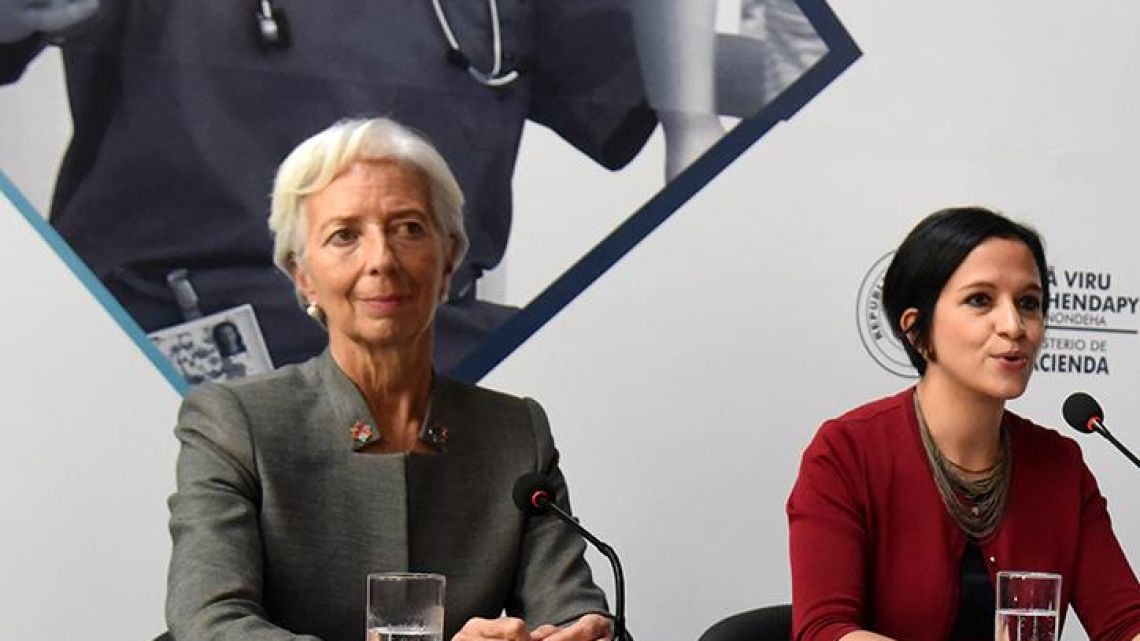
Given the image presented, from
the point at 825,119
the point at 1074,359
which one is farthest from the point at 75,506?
the point at 1074,359

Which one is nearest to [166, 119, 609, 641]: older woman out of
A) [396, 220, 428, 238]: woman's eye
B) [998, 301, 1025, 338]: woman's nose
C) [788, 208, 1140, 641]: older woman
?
[396, 220, 428, 238]: woman's eye

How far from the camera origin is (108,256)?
2764mm

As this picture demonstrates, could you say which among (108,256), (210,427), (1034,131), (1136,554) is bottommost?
(1136,554)

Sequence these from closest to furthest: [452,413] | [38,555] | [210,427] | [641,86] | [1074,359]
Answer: [210,427] → [452,413] → [38,555] → [641,86] → [1074,359]

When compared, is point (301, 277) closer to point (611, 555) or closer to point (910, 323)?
point (611, 555)

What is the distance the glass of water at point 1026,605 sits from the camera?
1934 mm

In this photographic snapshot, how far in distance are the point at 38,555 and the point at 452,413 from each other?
83cm

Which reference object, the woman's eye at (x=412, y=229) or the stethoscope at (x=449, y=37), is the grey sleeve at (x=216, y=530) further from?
the stethoscope at (x=449, y=37)

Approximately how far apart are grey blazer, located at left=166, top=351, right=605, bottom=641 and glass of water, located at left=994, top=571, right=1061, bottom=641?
55 centimetres

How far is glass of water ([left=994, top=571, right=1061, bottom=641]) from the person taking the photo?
6.34 ft

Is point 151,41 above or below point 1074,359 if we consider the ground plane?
above

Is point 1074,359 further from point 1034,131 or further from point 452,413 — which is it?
point 452,413

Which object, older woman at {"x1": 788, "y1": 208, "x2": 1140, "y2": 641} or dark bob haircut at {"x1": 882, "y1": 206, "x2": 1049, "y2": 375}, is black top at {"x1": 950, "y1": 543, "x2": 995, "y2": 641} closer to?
older woman at {"x1": 788, "y1": 208, "x2": 1140, "y2": 641}

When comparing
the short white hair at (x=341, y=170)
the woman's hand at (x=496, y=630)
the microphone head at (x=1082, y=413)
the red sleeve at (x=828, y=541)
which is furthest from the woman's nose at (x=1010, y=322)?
the woman's hand at (x=496, y=630)
